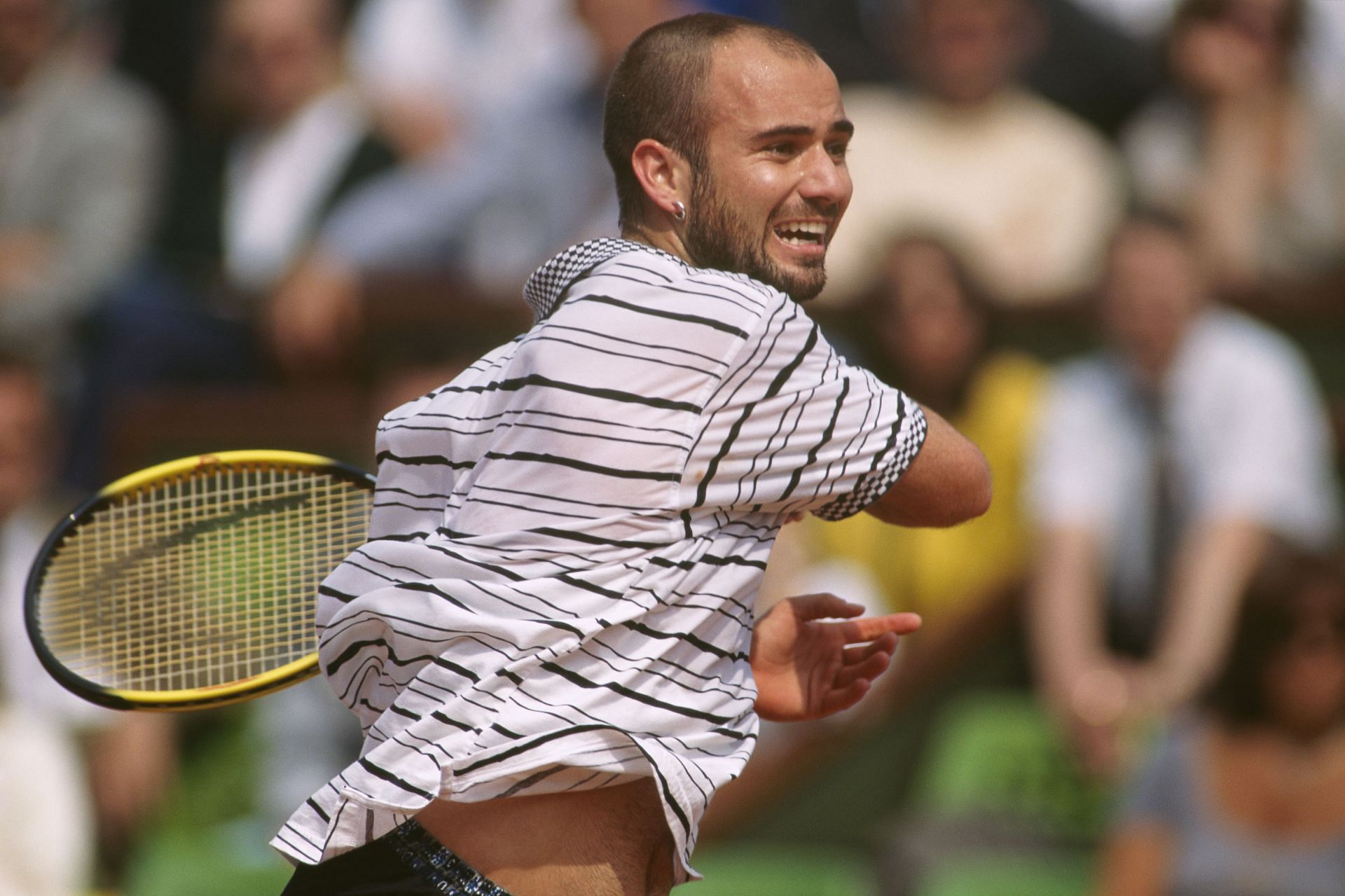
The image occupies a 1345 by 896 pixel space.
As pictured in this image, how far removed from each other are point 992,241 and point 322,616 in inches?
162

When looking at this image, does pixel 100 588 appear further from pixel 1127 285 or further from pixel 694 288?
pixel 1127 285

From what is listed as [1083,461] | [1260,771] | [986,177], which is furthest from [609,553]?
[986,177]

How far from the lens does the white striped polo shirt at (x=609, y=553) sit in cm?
197

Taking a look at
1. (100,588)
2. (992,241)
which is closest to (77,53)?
(992,241)

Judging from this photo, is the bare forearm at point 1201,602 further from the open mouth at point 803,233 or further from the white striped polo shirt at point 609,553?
the white striped polo shirt at point 609,553

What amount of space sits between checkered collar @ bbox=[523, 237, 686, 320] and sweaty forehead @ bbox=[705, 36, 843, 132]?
0.60 ft

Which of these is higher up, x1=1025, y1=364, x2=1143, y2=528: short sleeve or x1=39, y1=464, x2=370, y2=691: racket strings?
Result: x1=39, y1=464, x2=370, y2=691: racket strings

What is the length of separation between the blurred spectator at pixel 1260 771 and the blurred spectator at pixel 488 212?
2423mm

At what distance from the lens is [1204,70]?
5.63 m

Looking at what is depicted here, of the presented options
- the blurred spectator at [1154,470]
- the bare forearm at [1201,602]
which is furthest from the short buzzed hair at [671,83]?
the blurred spectator at [1154,470]

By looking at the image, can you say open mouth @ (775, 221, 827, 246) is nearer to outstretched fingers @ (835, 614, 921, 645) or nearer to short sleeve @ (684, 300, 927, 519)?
short sleeve @ (684, 300, 927, 519)

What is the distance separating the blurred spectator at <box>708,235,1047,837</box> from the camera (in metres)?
5.28

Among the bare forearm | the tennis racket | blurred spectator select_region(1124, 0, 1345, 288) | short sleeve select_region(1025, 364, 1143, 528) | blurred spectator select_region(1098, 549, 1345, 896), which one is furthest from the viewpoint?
blurred spectator select_region(1124, 0, 1345, 288)

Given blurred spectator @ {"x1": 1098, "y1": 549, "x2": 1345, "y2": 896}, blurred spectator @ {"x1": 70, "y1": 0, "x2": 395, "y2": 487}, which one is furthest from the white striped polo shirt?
blurred spectator @ {"x1": 70, "y1": 0, "x2": 395, "y2": 487}
